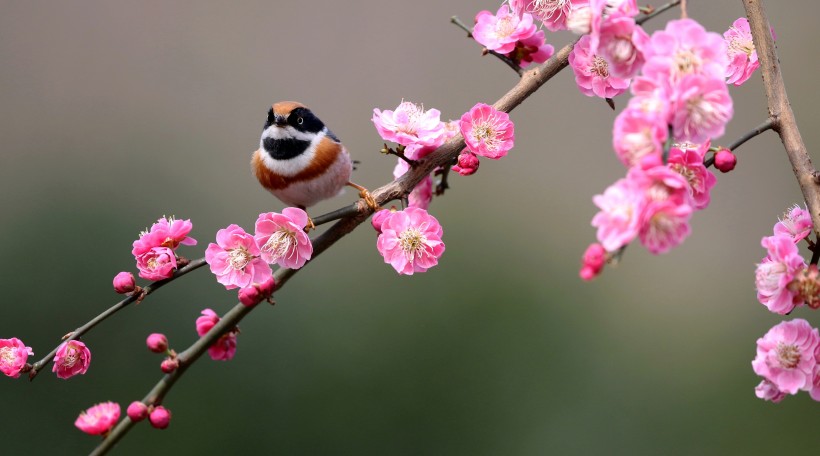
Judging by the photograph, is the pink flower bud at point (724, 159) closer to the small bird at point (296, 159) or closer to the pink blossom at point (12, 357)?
the small bird at point (296, 159)

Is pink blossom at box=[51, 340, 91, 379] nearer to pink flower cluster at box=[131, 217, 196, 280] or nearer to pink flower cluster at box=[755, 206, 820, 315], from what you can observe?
pink flower cluster at box=[131, 217, 196, 280]

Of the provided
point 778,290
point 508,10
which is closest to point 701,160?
point 778,290

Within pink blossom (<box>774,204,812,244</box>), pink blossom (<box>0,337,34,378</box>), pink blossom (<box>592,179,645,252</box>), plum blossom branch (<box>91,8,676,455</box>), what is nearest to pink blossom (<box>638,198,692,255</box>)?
pink blossom (<box>592,179,645,252</box>)

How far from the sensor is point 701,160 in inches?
31.1

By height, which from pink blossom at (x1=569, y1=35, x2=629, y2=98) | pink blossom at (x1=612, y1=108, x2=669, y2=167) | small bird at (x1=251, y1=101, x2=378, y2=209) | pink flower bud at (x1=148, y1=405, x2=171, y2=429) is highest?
small bird at (x1=251, y1=101, x2=378, y2=209)

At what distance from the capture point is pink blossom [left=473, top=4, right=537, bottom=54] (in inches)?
40.6

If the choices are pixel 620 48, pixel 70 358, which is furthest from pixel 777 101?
pixel 70 358

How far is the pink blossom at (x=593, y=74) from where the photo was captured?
3.00 ft

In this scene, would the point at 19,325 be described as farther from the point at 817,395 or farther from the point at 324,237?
the point at 817,395

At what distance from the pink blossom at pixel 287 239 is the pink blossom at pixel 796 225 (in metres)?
0.49

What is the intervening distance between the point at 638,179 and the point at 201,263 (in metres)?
0.52

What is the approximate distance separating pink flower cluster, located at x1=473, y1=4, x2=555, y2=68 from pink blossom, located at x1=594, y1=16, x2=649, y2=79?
1.06ft

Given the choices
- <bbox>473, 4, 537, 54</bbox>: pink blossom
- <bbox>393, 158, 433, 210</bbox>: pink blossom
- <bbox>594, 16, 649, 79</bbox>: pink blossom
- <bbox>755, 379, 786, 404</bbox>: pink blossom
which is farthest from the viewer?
<bbox>393, 158, 433, 210</bbox>: pink blossom

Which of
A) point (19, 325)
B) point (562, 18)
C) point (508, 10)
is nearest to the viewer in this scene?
point (562, 18)
